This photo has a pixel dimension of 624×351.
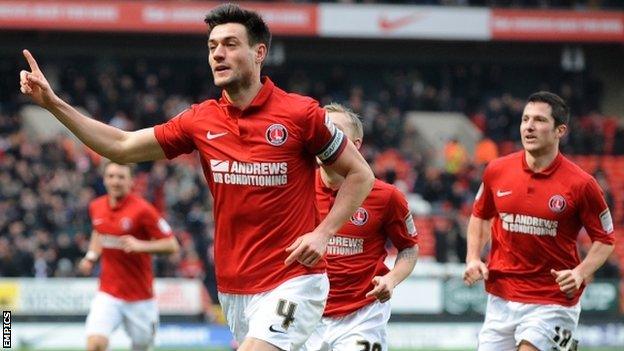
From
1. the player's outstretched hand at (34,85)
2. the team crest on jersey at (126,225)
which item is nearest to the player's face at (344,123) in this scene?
the player's outstretched hand at (34,85)

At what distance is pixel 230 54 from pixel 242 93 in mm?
238

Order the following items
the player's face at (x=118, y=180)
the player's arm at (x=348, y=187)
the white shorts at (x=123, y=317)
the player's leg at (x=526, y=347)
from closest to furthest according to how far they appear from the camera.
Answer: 1. the player's arm at (x=348, y=187)
2. the player's leg at (x=526, y=347)
3. the white shorts at (x=123, y=317)
4. the player's face at (x=118, y=180)

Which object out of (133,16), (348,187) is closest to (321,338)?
(348,187)

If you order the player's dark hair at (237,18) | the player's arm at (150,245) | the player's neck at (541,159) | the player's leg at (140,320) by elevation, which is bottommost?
the player's leg at (140,320)

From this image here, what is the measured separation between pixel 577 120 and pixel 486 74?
3.51 m

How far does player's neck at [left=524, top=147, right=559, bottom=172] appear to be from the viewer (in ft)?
30.3

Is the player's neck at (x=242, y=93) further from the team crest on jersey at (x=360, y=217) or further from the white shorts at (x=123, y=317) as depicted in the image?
the white shorts at (x=123, y=317)

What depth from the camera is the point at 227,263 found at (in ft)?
22.8

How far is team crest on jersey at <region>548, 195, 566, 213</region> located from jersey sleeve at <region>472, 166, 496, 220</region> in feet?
1.82

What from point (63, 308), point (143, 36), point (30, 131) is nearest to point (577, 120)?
point (143, 36)

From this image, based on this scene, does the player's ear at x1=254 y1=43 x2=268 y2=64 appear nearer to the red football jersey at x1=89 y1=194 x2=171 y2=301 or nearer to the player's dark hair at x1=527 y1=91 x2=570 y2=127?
the player's dark hair at x1=527 y1=91 x2=570 y2=127

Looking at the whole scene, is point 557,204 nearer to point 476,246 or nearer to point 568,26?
point 476,246

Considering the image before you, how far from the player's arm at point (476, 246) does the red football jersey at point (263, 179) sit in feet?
8.05

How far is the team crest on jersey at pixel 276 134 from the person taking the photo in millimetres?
6867
